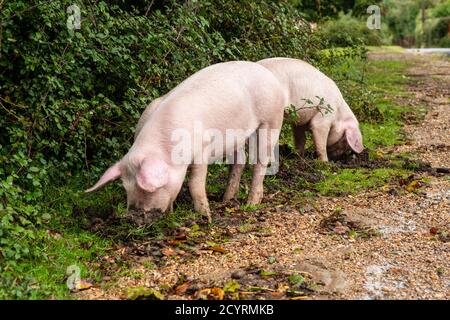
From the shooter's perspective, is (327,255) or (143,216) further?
(143,216)

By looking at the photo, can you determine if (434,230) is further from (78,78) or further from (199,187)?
(78,78)

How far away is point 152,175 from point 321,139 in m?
3.30

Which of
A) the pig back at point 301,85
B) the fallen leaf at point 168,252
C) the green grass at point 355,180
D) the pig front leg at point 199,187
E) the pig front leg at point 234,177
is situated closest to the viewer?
the fallen leaf at point 168,252

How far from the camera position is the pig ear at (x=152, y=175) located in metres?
5.00

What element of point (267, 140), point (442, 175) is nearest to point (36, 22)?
point (267, 140)

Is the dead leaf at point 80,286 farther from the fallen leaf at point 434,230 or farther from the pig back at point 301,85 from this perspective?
the pig back at point 301,85

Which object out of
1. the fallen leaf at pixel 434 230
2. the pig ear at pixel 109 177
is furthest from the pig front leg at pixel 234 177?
the fallen leaf at pixel 434 230

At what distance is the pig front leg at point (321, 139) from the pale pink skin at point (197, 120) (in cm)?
161

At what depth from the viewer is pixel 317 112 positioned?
7.77m

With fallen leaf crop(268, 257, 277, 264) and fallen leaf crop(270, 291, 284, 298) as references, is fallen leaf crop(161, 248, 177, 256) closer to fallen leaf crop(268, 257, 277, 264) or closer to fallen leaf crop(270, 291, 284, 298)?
fallen leaf crop(268, 257, 277, 264)

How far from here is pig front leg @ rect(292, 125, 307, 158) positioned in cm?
797

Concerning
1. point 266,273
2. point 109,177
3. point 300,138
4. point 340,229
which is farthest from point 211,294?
point 300,138

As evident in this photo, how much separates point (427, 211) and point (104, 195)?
282cm

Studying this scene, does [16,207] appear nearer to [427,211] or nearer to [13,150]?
[13,150]
